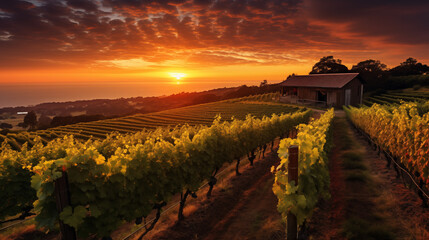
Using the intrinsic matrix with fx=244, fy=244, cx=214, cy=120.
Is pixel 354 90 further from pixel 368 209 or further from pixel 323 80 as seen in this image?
pixel 368 209

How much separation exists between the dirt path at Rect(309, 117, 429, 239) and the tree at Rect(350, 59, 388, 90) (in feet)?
181

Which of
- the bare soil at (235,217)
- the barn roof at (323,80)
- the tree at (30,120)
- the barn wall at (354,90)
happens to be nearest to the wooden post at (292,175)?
the bare soil at (235,217)

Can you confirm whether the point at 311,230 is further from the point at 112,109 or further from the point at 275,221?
the point at 112,109

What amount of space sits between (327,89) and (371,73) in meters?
33.7

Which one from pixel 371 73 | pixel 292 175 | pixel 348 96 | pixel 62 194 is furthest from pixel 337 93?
pixel 62 194

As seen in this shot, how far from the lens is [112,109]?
12612 cm

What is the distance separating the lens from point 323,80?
43.4 m

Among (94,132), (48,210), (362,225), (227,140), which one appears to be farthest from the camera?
(94,132)

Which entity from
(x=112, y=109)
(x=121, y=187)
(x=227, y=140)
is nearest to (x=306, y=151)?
(x=121, y=187)

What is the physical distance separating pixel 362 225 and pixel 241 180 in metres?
5.57

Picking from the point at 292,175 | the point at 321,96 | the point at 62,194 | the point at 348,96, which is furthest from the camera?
the point at 321,96

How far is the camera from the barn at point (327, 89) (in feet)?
131

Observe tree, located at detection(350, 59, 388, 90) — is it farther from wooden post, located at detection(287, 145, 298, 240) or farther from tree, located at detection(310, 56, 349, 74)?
wooden post, located at detection(287, 145, 298, 240)

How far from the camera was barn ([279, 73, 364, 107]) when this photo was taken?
131ft
